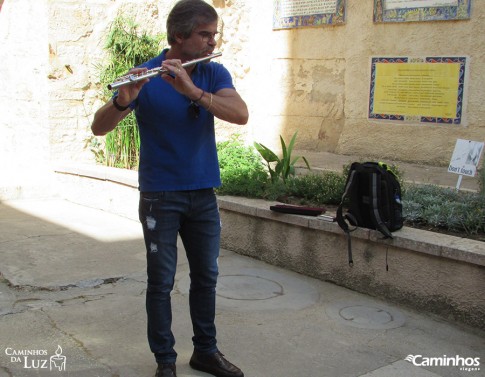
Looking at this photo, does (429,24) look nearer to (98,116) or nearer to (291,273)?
(291,273)

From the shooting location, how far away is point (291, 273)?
15.1 ft

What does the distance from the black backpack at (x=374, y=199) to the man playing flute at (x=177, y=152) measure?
140 centimetres

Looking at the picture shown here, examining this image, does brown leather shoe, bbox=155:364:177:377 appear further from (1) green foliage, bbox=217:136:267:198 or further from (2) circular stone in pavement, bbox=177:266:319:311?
(1) green foliage, bbox=217:136:267:198

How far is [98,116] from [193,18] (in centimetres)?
59

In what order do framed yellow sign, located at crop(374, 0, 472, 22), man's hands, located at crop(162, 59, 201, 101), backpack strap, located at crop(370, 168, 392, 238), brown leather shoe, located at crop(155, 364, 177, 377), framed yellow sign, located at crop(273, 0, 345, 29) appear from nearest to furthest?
man's hands, located at crop(162, 59, 201, 101)
brown leather shoe, located at crop(155, 364, 177, 377)
backpack strap, located at crop(370, 168, 392, 238)
framed yellow sign, located at crop(374, 0, 472, 22)
framed yellow sign, located at crop(273, 0, 345, 29)

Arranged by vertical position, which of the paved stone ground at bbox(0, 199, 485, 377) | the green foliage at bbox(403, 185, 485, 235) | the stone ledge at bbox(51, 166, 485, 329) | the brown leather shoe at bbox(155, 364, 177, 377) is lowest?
the paved stone ground at bbox(0, 199, 485, 377)

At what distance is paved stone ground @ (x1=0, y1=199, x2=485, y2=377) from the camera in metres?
3.07

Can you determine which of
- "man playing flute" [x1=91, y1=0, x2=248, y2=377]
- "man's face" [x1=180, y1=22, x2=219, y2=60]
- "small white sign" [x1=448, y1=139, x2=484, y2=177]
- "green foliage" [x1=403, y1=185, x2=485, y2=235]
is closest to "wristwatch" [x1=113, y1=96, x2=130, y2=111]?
"man playing flute" [x1=91, y1=0, x2=248, y2=377]

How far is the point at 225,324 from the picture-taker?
11.8 feet

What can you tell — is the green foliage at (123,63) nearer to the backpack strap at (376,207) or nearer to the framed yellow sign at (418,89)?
the framed yellow sign at (418,89)

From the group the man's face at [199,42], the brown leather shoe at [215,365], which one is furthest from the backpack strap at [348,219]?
the man's face at [199,42]

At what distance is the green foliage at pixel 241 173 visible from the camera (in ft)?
17.1

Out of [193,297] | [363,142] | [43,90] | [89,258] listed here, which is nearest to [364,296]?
[193,297]

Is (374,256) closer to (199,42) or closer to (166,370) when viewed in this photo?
(166,370)
